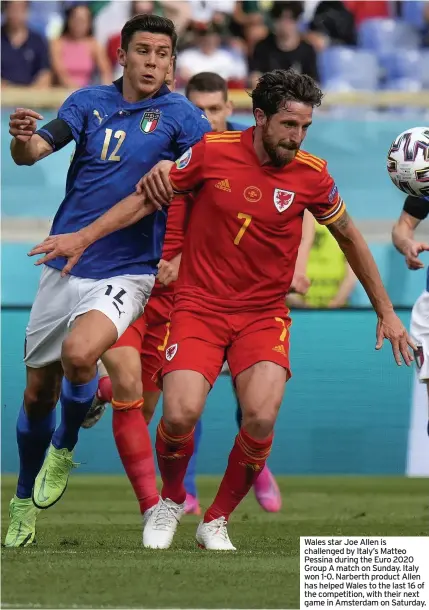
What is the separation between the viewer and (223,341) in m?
5.92

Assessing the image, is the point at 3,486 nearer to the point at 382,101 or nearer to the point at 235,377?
the point at 235,377

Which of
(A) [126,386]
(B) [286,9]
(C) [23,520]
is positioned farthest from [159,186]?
(B) [286,9]

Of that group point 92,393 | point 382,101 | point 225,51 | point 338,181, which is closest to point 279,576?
point 92,393

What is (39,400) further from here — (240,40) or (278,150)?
(240,40)

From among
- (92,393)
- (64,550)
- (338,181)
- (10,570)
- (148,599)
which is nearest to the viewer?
(148,599)

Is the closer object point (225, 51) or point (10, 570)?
point (10, 570)

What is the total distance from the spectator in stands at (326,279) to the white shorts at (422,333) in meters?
2.42

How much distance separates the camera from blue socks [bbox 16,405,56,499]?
6.37 m

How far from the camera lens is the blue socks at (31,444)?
6.37m

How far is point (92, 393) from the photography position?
6145 millimetres

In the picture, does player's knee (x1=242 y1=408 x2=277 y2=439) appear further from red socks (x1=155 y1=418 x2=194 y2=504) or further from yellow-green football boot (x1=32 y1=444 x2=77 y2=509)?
yellow-green football boot (x1=32 y1=444 x2=77 y2=509)

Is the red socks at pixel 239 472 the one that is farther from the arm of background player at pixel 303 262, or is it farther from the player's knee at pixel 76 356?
the arm of background player at pixel 303 262

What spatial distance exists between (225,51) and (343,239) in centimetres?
812

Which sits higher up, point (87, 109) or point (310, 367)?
point (87, 109)
